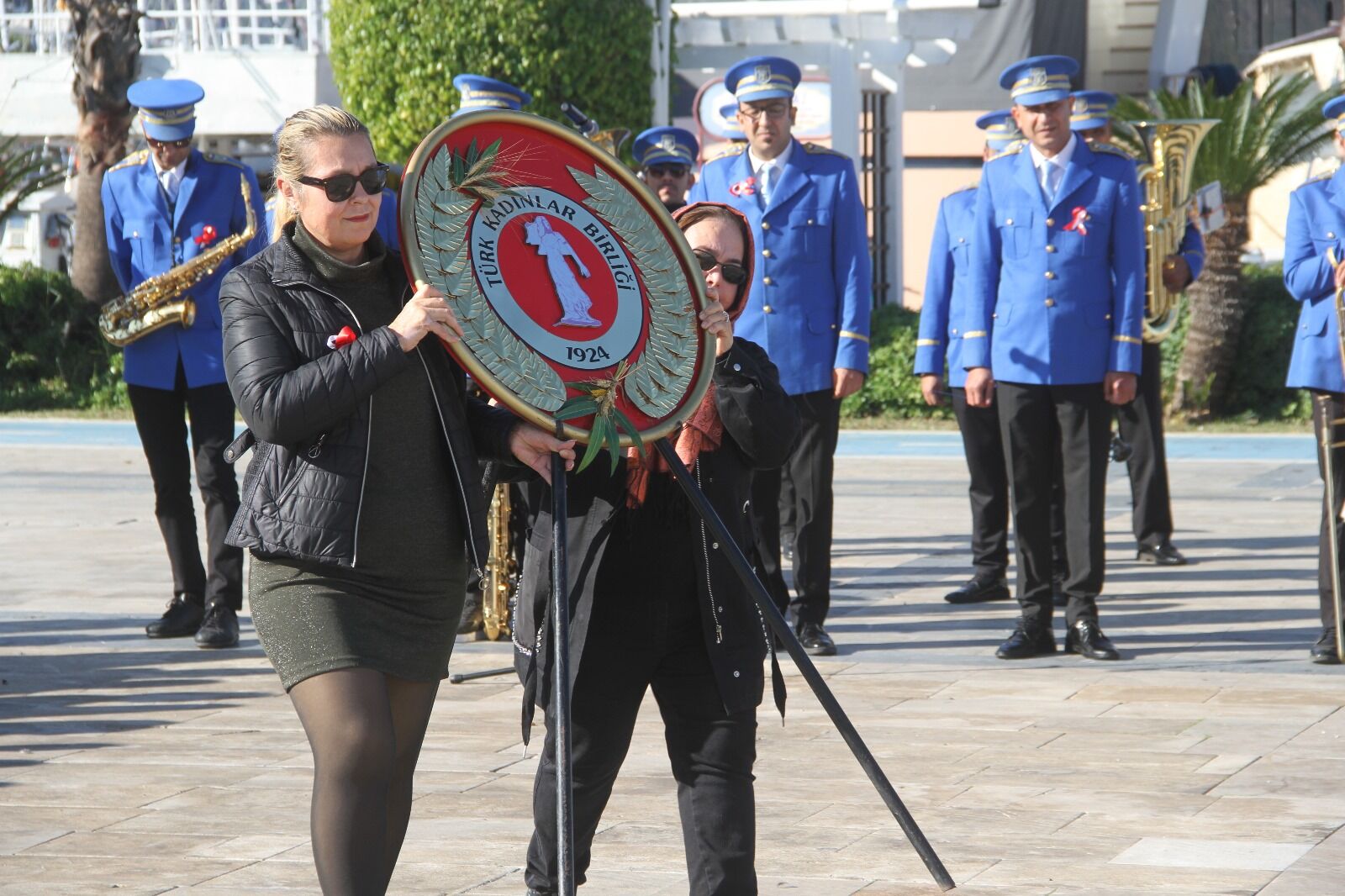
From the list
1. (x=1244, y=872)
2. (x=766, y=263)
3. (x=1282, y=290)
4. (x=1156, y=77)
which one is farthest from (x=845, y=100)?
(x=1244, y=872)

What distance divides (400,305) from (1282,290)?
51.7ft

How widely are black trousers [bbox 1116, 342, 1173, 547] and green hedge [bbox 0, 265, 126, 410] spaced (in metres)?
13.9

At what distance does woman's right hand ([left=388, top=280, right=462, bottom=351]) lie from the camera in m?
3.54

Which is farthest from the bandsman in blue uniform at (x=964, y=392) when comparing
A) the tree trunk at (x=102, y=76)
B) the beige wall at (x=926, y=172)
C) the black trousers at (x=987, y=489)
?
the beige wall at (x=926, y=172)

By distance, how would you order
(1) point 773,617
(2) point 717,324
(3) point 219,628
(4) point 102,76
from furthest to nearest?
(4) point 102,76 < (3) point 219,628 < (2) point 717,324 < (1) point 773,617

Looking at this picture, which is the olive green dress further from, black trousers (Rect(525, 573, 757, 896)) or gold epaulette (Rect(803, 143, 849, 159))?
gold epaulette (Rect(803, 143, 849, 159))

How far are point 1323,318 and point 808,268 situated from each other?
6.55 feet

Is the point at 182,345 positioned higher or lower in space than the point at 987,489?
higher

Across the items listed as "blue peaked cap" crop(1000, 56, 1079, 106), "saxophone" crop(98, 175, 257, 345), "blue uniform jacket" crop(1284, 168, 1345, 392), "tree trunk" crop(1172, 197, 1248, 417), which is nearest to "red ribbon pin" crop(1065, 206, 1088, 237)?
"blue peaked cap" crop(1000, 56, 1079, 106)

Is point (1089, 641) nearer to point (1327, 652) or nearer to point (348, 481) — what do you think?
point (1327, 652)

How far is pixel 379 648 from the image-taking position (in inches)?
144

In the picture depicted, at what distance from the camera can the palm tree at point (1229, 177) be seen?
17891 mm

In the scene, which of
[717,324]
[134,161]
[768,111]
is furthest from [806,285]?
[717,324]

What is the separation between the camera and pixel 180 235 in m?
8.05
